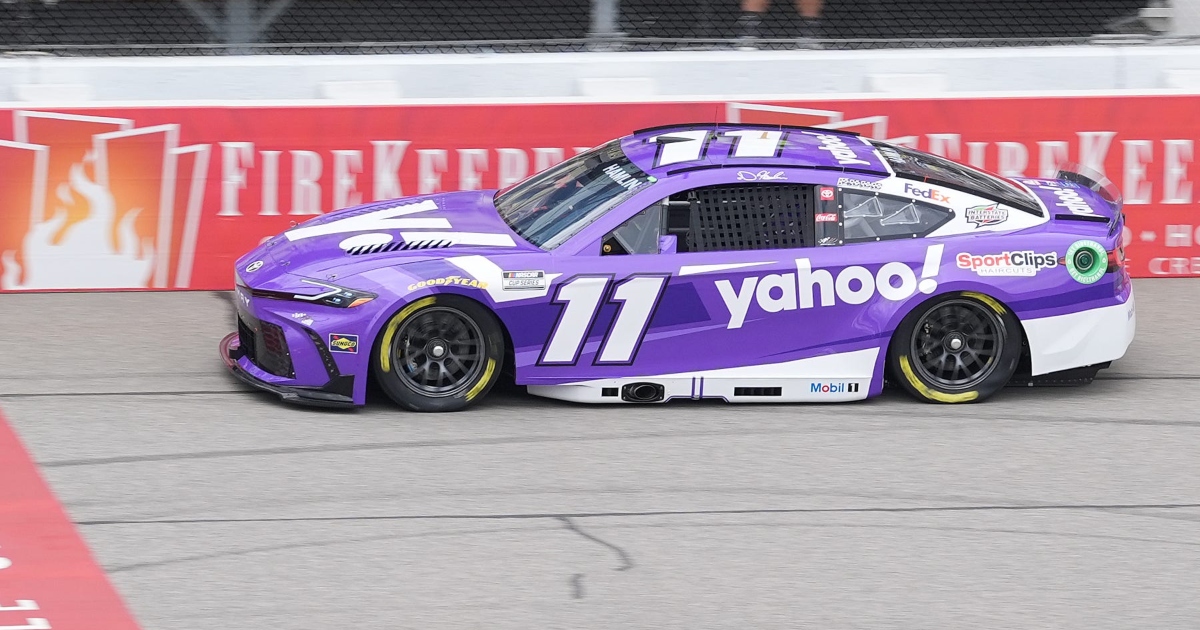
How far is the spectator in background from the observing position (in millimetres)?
10445

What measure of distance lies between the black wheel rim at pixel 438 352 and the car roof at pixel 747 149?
1238 millimetres

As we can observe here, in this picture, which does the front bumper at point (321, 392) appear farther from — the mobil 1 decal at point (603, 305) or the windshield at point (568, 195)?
the windshield at point (568, 195)

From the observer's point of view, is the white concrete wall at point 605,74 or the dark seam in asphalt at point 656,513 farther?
the white concrete wall at point 605,74

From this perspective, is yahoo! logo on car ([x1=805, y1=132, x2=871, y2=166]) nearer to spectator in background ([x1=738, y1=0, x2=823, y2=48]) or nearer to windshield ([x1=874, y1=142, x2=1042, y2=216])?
windshield ([x1=874, y1=142, x2=1042, y2=216])

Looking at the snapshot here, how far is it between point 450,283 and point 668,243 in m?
1.06

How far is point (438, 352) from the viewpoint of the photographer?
272 inches

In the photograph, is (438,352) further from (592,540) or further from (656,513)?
(592,540)

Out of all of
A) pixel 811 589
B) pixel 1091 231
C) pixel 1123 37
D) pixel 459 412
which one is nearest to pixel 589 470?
pixel 459 412

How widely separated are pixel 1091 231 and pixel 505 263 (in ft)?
9.68

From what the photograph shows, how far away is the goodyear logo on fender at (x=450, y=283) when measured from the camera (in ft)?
22.2

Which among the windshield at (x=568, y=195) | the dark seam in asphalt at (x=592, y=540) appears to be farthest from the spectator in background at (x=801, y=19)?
the dark seam in asphalt at (x=592, y=540)

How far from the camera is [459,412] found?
703 centimetres

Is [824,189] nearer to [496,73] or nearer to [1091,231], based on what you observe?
[1091,231]

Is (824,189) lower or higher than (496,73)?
lower
